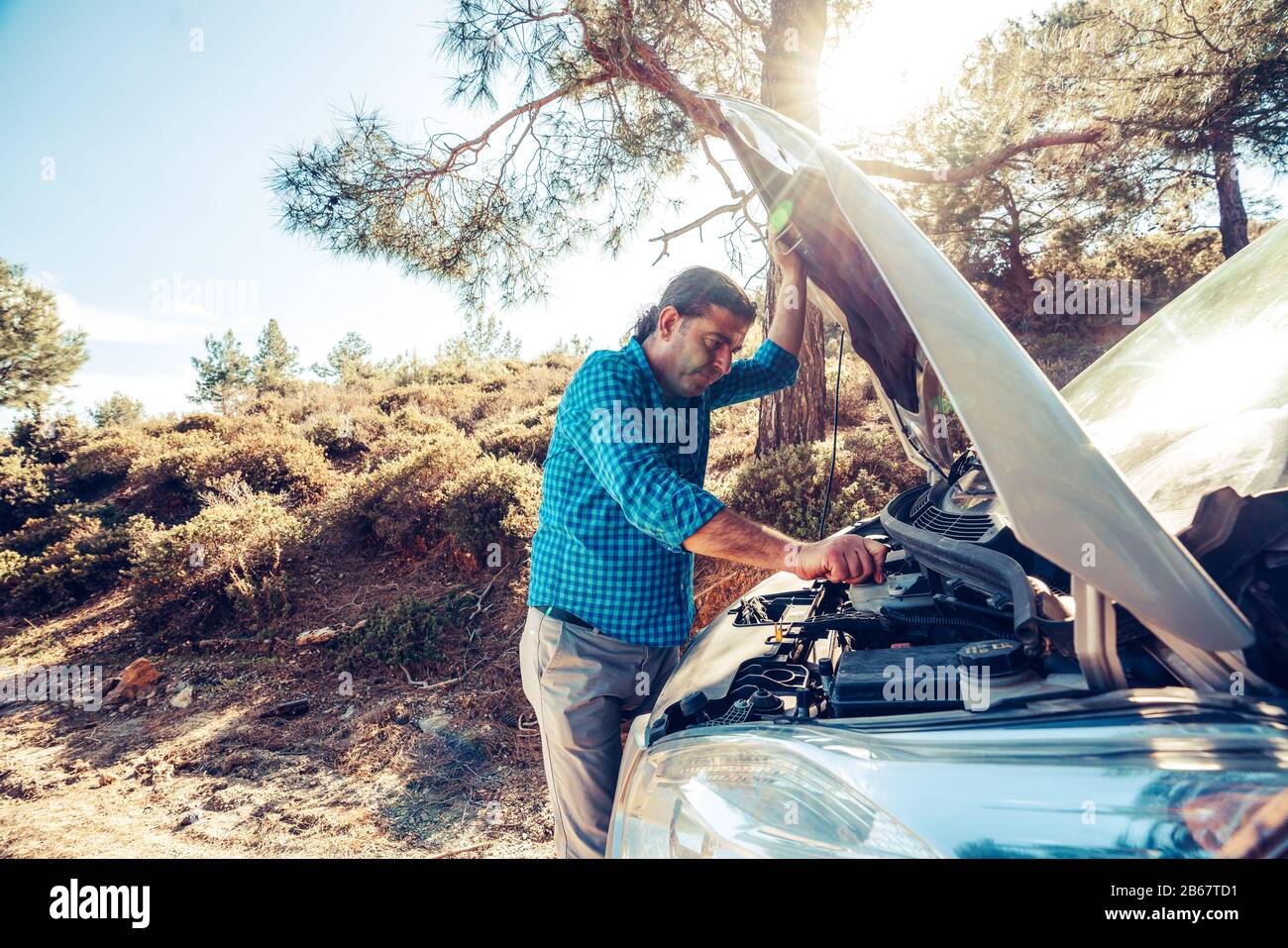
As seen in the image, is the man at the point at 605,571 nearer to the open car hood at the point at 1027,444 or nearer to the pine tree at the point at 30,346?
the open car hood at the point at 1027,444

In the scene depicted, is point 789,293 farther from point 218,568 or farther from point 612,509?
point 218,568

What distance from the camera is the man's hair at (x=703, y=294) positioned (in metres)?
2.08

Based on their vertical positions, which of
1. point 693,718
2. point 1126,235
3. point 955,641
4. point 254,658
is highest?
point 1126,235

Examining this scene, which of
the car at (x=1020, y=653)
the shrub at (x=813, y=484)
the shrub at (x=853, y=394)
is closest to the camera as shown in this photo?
the car at (x=1020, y=653)

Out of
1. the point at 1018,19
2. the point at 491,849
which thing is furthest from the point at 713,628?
the point at 1018,19

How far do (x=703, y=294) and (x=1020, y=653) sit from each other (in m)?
1.28

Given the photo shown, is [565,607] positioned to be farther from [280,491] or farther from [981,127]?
[280,491]

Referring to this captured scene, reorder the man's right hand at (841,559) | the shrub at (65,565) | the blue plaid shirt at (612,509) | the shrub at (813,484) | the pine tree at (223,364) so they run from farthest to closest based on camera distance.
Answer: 1. the pine tree at (223,364)
2. the shrub at (65,565)
3. the shrub at (813,484)
4. the blue plaid shirt at (612,509)
5. the man's right hand at (841,559)

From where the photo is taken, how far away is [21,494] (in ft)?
37.0

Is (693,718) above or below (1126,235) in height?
below

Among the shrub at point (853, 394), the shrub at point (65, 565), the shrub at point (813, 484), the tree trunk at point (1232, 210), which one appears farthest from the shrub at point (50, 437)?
the tree trunk at point (1232, 210)

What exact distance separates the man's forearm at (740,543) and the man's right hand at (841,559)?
1.0 inches

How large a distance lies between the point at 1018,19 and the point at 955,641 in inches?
321

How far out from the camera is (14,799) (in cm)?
430
